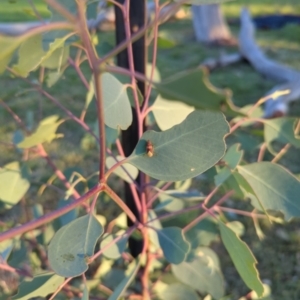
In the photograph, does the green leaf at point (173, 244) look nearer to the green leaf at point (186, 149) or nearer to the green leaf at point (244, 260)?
the green leaf at point (244, 260)

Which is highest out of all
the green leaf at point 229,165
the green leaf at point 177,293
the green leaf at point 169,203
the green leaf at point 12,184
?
the green leaf at point 229,165

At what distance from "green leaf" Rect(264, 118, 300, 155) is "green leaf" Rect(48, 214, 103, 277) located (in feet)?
1.31

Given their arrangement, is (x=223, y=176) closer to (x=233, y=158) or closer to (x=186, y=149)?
(x=233, y=158)

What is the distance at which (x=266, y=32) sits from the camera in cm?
462

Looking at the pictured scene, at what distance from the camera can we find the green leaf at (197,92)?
325 mm

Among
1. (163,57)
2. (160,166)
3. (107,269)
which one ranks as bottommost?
(163,57)

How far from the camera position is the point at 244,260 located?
624 millimetres

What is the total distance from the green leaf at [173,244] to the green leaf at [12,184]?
0.95 ft

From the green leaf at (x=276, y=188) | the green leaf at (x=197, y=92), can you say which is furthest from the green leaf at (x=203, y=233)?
the green leaf at (x=197, y=92)

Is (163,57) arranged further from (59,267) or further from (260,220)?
(59,267)

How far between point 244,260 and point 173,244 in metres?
0.16

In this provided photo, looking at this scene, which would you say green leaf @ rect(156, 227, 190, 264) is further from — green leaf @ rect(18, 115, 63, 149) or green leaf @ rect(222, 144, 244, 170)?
green leaf @ rect(18, 115, 63, 149)

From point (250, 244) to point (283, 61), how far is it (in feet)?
7.97

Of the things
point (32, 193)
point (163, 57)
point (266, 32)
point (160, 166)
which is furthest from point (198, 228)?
point (266, 32)
